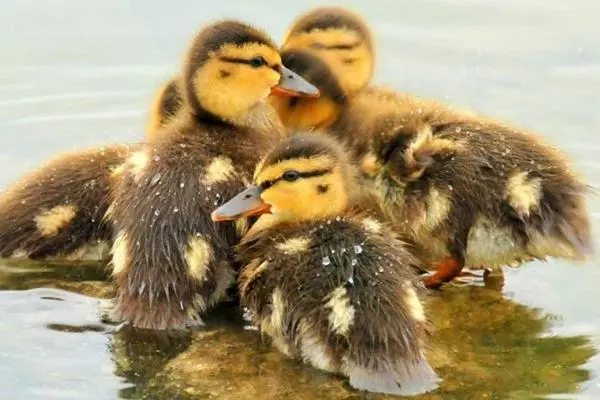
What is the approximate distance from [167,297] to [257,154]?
514 mm

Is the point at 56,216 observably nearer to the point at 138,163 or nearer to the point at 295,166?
the point at 138,163

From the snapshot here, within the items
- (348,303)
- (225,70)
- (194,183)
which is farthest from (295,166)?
(225,70)

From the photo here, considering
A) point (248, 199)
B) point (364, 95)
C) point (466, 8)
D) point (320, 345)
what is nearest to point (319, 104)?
point (364, 95)

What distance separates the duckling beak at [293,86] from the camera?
4535 millimetres

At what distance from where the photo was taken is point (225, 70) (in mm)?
4395

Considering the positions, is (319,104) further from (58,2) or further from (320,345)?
(58,2)

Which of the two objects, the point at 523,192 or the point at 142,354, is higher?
the point at 523,192

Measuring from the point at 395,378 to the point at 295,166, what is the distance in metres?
0.62

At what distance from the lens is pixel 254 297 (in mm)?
3891

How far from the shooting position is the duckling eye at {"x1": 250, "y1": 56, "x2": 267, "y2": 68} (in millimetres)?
4434

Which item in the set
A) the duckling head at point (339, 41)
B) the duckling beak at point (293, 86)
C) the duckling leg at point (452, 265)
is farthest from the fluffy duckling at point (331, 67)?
the duckling leg at point (452, 265)

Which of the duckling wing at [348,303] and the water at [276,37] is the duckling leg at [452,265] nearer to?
the water at [276,37]

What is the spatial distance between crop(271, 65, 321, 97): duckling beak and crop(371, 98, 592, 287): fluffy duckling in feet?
1.00

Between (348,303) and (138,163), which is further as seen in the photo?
(138,163)
